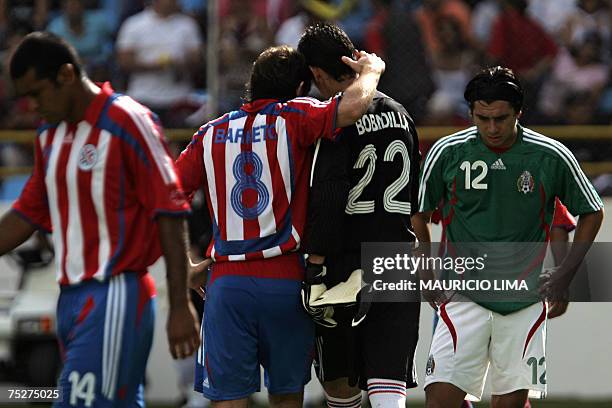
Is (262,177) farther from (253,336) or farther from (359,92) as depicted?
(253,336)

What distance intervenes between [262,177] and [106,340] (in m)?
1.47

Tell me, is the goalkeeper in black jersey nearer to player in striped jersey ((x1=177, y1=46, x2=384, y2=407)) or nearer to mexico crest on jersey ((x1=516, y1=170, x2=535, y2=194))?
player in striped jersey ((x1=177, y1=46, x2=384, y2=407))

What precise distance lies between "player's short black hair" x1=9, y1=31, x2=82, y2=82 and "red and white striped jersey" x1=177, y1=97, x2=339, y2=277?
53.0 inches

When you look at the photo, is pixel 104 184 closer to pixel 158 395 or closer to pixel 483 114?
pixel 483 114

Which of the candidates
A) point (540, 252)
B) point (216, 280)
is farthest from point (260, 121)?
point (540, 252)

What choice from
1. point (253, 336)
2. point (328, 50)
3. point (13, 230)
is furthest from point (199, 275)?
point (13, 230)

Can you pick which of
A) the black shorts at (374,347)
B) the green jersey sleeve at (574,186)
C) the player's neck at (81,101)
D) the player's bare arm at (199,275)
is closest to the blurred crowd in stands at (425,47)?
the player's bare arm at (199,275)

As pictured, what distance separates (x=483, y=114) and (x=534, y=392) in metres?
1.43

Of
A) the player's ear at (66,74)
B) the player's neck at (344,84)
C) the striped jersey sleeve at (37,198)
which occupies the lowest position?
the striped jersey sleeve at (37,198)

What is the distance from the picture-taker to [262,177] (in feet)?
20.0

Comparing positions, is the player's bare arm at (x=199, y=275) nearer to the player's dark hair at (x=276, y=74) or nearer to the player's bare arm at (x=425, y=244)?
the player's dark hair at (x=276, y=74)

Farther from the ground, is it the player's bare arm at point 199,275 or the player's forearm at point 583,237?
the player's forearm at point 583,237

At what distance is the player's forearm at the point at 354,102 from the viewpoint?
590 centimetres

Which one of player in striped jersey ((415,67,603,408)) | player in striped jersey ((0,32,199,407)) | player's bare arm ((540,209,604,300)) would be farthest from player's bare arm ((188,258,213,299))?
player's bare arm ((540,209,604,300))
